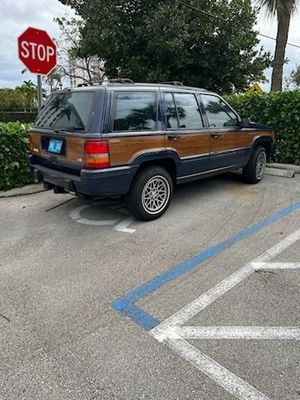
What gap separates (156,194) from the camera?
477 centimetres

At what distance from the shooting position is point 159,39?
38.7 ft

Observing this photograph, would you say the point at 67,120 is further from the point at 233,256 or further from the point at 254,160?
the point at 254,160

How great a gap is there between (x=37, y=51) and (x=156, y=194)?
3498 mm

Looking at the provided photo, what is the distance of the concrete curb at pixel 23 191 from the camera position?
237 inches

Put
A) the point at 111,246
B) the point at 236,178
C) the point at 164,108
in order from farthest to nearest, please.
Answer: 1. the point at 236,178
2. the point at 164,108
3. the point at 111,246

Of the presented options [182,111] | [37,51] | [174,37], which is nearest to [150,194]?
[182,111]

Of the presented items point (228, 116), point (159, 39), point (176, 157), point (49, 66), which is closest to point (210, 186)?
point (228, 116)

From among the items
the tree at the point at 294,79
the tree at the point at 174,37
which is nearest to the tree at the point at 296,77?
the tree at the point at 294,79

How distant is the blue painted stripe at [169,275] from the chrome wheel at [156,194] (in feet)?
3.67

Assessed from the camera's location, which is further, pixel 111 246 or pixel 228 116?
pixel 228 116

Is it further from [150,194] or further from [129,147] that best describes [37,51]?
[150,194]

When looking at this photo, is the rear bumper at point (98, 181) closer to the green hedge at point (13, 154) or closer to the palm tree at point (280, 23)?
the green hedge at point (13, 154)

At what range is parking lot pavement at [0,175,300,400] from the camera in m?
2.13

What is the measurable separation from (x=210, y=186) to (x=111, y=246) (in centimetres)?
300
